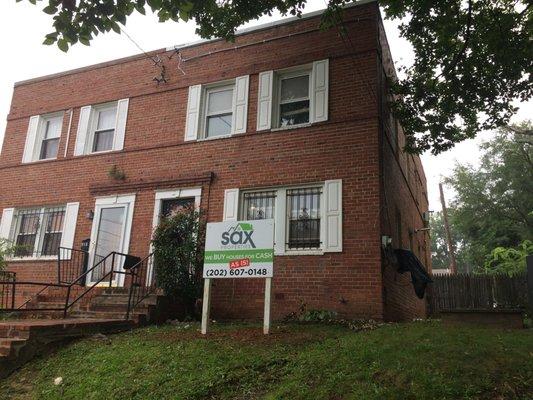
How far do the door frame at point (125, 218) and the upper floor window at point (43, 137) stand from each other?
2.86 metres

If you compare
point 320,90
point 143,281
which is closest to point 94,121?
point 143,281

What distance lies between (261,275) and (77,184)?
24.3ft

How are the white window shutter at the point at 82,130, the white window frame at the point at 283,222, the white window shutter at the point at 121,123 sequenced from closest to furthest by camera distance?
the white window frame at the point at 283,222
the white window shutter at the point at 121,123
the white window shutter at the point at 82,130

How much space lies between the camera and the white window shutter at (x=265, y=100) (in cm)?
1102

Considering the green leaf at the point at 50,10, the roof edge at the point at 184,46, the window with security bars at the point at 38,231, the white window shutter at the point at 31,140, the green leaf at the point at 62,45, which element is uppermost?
the roof edge at the point at 184,46

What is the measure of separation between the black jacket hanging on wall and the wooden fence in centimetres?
182

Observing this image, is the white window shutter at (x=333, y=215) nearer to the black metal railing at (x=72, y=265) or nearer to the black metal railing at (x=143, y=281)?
the black metal railing at (x=143, y=281)

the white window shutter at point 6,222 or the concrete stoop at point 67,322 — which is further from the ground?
the white window shutter at point 6,222

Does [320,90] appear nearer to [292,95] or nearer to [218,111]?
[292,95]

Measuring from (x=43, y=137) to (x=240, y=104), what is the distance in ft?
22.1

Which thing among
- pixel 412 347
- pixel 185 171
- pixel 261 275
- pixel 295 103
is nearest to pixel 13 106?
pixel 185 171

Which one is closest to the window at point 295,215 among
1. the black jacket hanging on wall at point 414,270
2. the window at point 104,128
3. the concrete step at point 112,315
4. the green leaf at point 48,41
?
the black jacket hanging on wall at point 414,270

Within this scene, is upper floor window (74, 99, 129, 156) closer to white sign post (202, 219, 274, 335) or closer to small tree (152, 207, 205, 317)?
small tree (152, 207, 205, 317)

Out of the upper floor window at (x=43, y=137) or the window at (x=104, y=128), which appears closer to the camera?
the window at (x=104, y=128)
